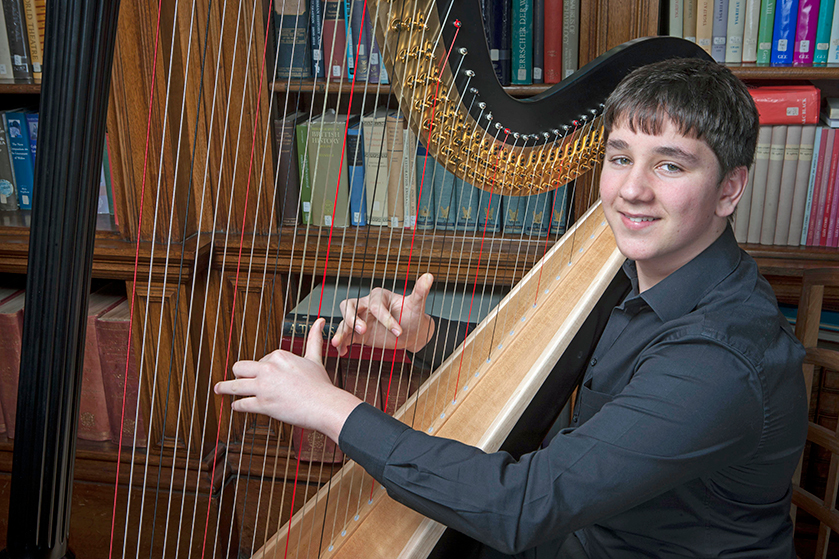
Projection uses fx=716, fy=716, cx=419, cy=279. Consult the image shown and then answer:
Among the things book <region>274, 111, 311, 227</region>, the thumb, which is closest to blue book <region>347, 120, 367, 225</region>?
book <region>274, 111, 311, 227</region>

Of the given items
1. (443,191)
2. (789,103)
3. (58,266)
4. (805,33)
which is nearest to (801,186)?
(789,103)

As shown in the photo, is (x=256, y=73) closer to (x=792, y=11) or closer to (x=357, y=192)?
(x=357, y=192)

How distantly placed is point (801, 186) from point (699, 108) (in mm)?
1054

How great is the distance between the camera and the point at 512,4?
5.85 feet

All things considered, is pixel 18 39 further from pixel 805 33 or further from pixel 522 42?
pixel 805 33

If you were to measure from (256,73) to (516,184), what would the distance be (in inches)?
32.6

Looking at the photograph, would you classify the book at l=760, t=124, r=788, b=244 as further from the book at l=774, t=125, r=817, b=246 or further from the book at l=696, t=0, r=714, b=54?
the book at l=696, t=0, r=714, b=54

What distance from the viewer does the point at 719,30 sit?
69.1 inches

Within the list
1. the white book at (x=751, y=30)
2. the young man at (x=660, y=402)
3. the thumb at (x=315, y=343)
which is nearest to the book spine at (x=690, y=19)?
the white book at (x=751, y=30)

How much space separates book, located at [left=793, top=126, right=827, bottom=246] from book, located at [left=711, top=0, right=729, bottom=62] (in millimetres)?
308

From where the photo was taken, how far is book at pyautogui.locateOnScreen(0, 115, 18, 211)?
196 centimetres

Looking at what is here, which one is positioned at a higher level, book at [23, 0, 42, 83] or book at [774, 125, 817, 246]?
book at [23, 0, 42, 83]

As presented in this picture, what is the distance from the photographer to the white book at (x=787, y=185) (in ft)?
5.86

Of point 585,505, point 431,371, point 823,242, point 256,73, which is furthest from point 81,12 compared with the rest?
point 823,242
